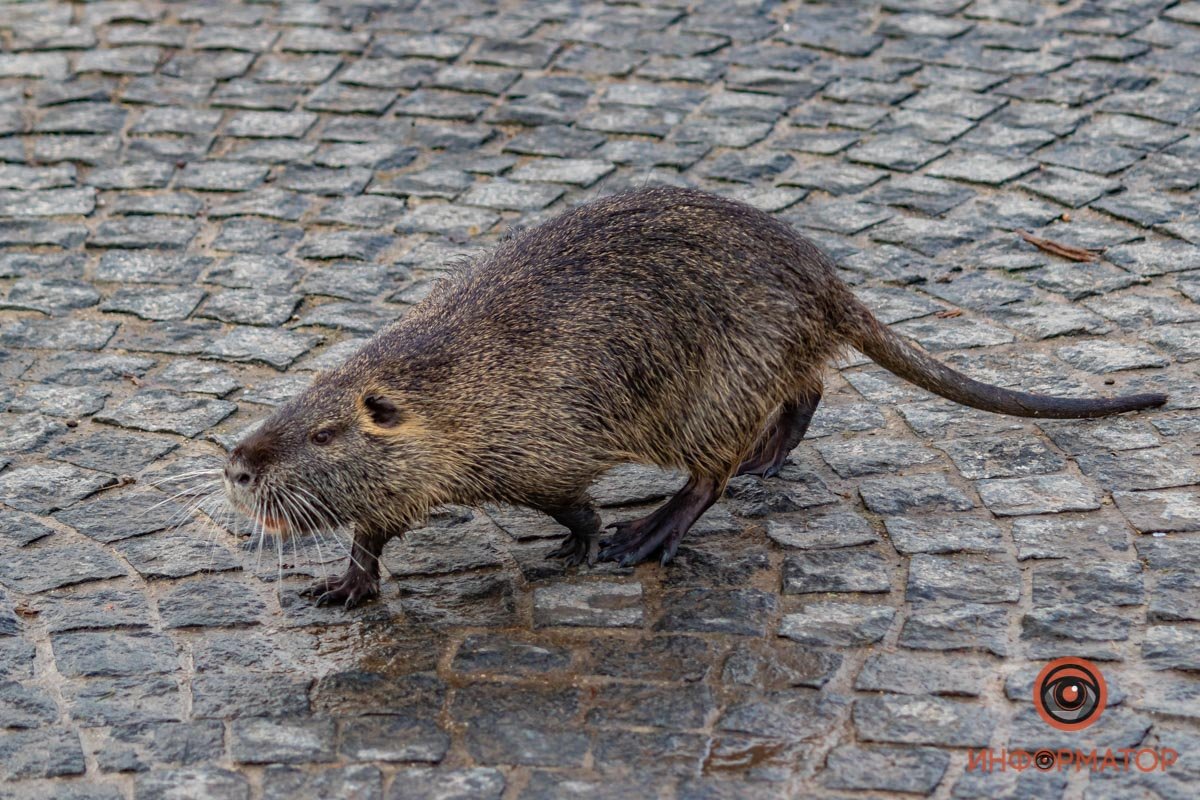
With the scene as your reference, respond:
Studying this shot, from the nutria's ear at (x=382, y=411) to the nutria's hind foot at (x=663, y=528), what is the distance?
877 millimetres

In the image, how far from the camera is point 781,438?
18.5 feet

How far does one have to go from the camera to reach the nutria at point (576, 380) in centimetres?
486

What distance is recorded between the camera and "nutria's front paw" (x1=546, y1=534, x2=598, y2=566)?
17.1ft

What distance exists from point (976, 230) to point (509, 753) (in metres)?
4.05

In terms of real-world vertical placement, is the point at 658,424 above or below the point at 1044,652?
above

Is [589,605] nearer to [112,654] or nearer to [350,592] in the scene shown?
[350,592]

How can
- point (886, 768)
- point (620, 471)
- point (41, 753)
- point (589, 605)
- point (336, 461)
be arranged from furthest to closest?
point (620, 471)
point (589, 605)
point (336, 461)
point (41, 753)
point (886, 768)

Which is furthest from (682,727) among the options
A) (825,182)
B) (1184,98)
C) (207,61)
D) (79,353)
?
(207,61)

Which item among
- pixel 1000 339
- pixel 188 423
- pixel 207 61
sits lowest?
pixel 1000 339

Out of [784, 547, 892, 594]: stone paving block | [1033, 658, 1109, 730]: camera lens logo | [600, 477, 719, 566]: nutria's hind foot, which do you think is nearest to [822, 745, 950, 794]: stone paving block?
[1033, 658, 1109, 730]: camera lens logo

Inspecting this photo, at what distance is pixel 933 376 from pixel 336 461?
85.1 inches

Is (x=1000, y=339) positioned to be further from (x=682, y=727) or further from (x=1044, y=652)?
(x=682, y=727)

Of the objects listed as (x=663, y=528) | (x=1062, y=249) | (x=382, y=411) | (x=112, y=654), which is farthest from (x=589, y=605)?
(x=1062, y=249)

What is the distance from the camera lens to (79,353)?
6516mm
